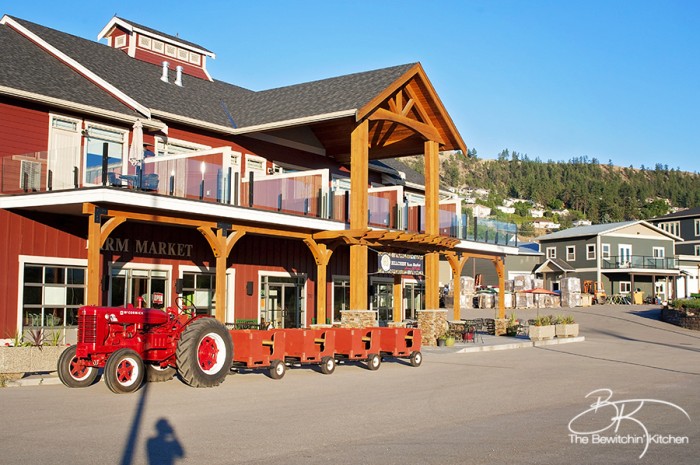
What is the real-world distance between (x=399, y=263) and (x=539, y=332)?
7886 millimetres

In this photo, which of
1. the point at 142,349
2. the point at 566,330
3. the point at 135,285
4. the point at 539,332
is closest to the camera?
the point at 142,349

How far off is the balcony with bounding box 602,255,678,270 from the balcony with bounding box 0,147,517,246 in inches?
1847

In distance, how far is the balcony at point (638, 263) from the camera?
70312 mm

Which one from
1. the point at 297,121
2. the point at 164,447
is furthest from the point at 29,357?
the point at 297,121

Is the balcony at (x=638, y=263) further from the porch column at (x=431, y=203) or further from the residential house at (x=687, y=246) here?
the porch column at (x=431, y=203)

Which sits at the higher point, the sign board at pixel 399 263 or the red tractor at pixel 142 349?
the sign board at pixel 399 263

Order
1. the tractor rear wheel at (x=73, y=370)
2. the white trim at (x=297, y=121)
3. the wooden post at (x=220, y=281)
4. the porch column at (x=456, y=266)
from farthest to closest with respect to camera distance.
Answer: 1. the porch column at (x=456, y=266)
2. the white trim at (x=297, y=121)
3. the wooden post at (x=220, y=281)
4. the tractor rear wheel at (x=73, y=370)

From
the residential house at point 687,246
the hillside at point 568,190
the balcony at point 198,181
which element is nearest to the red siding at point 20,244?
the balcony at point 198,181

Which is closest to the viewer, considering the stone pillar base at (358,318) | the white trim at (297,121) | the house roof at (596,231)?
the white trim at (297,121)

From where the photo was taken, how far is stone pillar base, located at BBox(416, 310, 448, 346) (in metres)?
29.8

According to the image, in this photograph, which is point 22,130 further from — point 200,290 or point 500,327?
point 500,327

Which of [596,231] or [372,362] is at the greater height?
[596,231]

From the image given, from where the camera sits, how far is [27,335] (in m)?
21.0

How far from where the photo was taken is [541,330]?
111 feet
